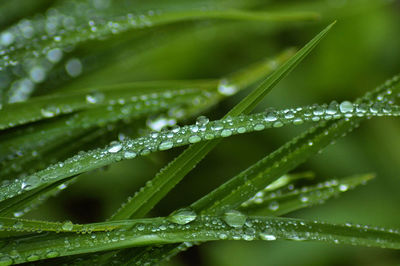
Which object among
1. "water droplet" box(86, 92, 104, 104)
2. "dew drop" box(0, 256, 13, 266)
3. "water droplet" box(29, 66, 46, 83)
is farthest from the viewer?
"water droplet" box(29, 66, 46, 83)

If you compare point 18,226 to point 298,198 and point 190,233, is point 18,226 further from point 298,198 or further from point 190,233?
point 298,198

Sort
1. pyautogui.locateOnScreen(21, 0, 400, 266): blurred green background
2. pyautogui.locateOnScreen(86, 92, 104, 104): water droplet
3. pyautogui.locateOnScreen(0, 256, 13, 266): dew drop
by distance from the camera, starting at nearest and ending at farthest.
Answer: pyautogui.locateOnScreen(0, 256, 13, 266): dew drop, pyautogui.locateOnScreen(86, 92, 104, 104): water droplet, pyautogui.locateOnScreen(21, 0, 400, 266): blurred green background

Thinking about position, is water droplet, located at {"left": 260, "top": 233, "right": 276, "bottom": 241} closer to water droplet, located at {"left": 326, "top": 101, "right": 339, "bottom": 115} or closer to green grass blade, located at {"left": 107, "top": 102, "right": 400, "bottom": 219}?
green grass blade, located at {"left": 107, "top": 102, "right": 400, "bottom": 219}

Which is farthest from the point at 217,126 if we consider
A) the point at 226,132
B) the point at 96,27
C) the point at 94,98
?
the point at 96,27

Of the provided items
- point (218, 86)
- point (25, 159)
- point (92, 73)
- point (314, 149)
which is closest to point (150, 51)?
point (92, 73)

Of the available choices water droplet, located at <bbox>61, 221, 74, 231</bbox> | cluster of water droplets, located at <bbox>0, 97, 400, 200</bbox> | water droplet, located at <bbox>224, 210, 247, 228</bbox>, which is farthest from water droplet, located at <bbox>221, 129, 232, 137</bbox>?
water droplet, located at <bbox>61, 221, 74, 231</bbox>

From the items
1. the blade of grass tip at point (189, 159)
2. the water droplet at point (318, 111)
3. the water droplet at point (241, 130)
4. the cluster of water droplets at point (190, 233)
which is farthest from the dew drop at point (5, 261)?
the water droplet at point (318, 111)

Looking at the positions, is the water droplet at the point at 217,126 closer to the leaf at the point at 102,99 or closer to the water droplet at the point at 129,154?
the water droplet at the point at 129,154

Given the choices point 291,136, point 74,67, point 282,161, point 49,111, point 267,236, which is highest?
point 74,67
